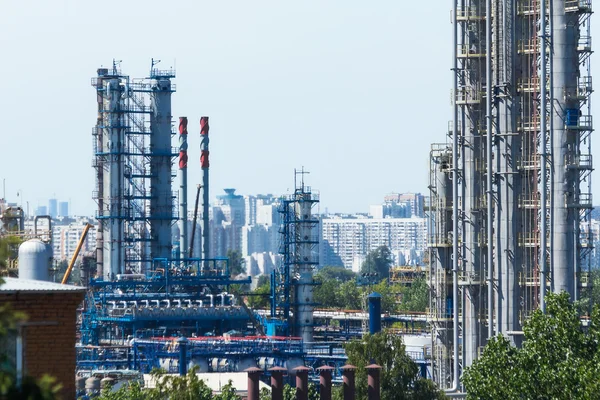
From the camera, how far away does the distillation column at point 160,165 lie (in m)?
98.1

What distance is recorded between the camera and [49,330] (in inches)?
824

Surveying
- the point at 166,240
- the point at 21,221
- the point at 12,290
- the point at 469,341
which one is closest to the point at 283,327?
the point at 166,240

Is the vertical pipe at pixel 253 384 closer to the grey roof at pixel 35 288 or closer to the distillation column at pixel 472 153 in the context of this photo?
the distillation column at pixel 472 153

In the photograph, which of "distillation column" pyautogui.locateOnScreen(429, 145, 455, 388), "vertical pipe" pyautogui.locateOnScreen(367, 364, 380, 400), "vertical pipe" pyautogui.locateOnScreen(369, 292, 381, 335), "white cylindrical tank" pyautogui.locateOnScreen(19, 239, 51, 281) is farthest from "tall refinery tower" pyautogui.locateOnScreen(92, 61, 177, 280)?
"white cylindrical tank" pyautogui.locateOnScreen(19, 239, 51, 281)

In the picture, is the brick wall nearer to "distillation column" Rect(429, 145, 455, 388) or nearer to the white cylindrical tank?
the white cylindrical tank

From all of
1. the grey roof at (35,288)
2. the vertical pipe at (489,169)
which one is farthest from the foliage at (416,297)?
the grey roof at (35,288)

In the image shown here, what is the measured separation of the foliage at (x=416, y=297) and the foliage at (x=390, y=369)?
75234 millimetres

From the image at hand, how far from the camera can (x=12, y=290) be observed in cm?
2039

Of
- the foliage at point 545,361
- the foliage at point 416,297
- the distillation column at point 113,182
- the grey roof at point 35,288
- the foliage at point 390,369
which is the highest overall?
the distillation column at point 113,182

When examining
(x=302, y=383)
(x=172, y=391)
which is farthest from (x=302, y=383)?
(x=172, y=391)

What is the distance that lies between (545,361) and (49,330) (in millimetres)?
19131

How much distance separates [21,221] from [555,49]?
23961mm

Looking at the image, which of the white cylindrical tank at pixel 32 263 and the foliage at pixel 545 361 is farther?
the foliage at pixel 545 361

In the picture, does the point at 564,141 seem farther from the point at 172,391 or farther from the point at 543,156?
the point at 172,391
